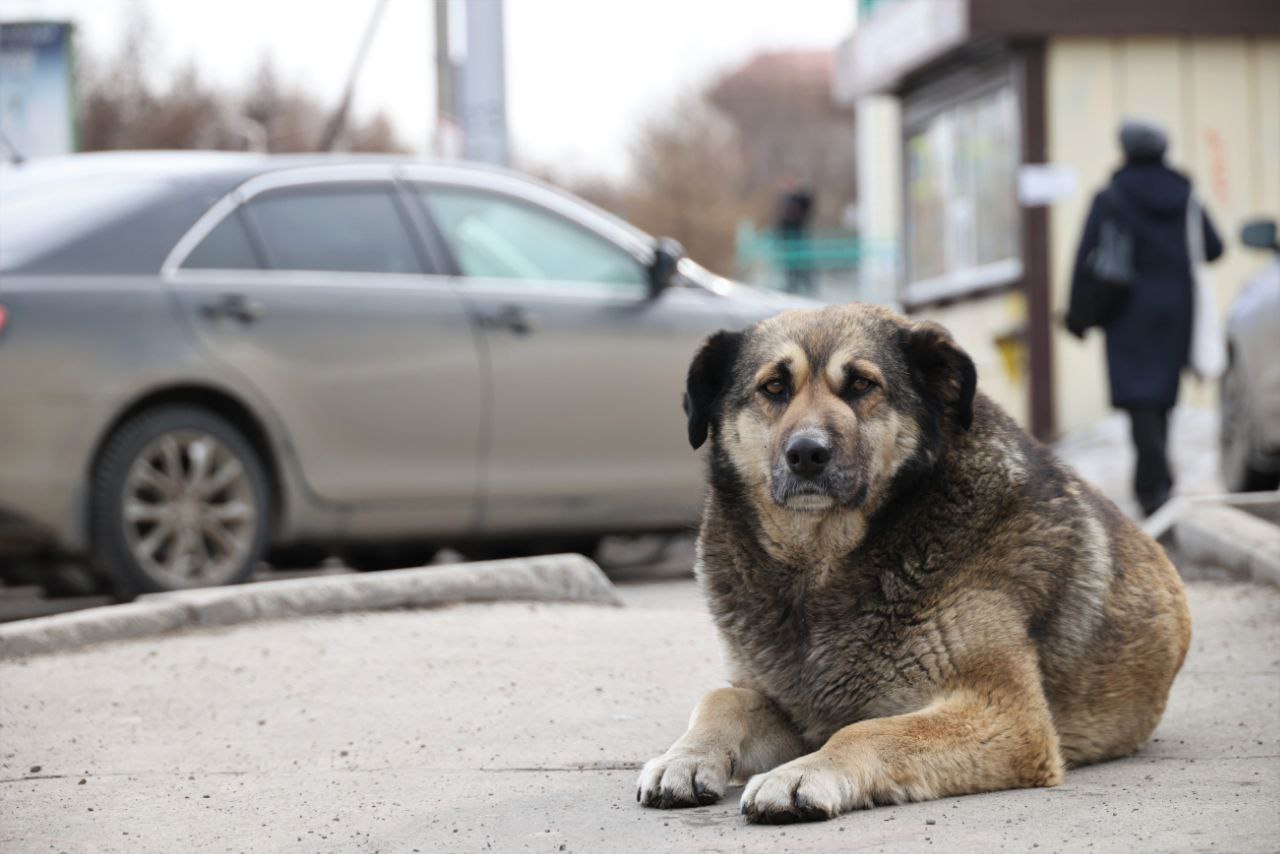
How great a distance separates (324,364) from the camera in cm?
814

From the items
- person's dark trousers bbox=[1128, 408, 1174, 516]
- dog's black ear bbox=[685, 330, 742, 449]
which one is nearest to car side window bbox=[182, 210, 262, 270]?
dog's black ear bbox=[685, 330, 742, 449]

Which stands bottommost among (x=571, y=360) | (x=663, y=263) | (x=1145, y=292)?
(x=571, y=360)

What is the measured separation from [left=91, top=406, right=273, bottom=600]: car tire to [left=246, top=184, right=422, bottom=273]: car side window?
2.92ft

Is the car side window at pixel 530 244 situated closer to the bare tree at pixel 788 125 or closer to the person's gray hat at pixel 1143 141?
the person's gray hat at pixel 1143 141

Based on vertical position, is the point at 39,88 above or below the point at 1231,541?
above

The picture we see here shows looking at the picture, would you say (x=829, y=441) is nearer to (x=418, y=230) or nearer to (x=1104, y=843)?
(x=1104, y=843)

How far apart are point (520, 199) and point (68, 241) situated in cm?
223

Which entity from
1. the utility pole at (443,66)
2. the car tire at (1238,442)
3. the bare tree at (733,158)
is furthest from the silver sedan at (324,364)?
the bare tree at (733,158)

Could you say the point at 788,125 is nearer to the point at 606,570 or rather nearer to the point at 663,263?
the point at 606,570

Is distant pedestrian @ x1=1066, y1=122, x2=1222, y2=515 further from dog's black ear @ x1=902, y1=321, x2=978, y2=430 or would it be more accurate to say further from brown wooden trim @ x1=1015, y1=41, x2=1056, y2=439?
dog's black ear @ x1=902, y1=321, x2=978, y2=430

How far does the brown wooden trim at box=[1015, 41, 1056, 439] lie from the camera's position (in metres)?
16.5

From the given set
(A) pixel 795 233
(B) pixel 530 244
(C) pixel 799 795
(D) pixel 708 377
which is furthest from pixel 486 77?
(A) pixel 795 233

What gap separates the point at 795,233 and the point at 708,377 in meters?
30.9

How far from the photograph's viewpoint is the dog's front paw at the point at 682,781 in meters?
4.12
